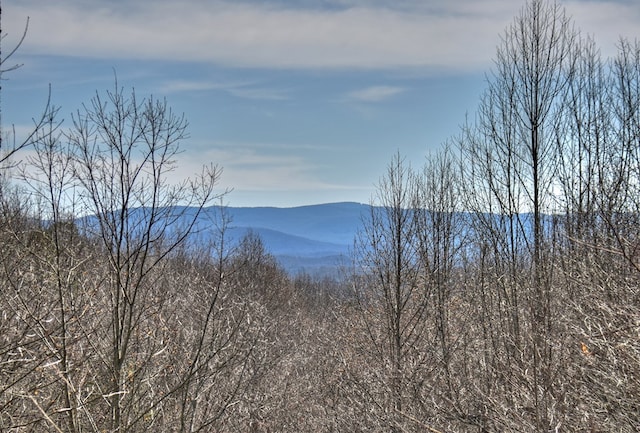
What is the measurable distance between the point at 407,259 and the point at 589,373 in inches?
212

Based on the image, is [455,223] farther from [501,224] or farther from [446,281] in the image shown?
[501,224]

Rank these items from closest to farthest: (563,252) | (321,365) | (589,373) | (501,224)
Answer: (589,373), (563,252), (501,224), (321,365)

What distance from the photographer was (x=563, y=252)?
11953 millimetres

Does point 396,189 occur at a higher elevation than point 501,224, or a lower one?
higher

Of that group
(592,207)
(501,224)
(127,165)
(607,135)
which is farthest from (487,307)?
(127,165)

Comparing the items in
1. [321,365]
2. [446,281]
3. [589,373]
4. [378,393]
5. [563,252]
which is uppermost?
[563,252]

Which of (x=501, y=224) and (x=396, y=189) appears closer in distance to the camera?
(x=501, y=224)

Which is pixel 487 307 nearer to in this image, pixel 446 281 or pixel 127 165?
pixel 446 281

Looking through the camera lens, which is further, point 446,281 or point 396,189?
point 446,281

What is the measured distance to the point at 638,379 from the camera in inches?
315

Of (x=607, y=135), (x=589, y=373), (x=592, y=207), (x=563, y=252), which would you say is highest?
(x=607, y=135)

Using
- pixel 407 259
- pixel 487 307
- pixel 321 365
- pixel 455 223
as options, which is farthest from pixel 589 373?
pixel 321 365

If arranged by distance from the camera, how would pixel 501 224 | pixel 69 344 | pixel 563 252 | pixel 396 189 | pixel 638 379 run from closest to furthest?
pixel 69 344, pixel 638 379, pixel 563 252, pixel 501 224, pixel 396 189

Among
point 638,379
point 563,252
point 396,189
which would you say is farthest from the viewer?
point 396,189
